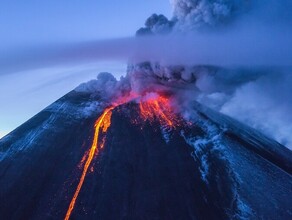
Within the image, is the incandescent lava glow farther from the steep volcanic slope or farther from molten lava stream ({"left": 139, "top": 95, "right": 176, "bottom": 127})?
the steep volcanic slope

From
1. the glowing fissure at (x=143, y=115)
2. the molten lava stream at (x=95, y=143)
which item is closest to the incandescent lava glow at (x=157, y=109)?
the glowing fissure at (x=143, y=115)

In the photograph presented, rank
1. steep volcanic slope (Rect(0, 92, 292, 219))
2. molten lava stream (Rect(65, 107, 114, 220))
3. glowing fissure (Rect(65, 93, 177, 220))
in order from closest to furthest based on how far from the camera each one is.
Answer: steep volcanic slope (Rect(0, 92, 292, 219)) < molten lava stream (Rect(65, 107, 114, 220)) < glowing fissure (Rect(65, 93, 177, 220))

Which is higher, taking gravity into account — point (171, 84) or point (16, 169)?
point (16, 169)

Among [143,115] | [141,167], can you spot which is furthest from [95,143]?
[143,115]

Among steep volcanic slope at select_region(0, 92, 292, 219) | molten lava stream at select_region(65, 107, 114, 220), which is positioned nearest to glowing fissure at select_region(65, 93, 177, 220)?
molten lava stream at select_region(65, 107, 114, 220)

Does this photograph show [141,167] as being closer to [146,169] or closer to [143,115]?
[146,169]

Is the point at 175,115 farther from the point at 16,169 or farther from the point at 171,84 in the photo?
the point at 16,169

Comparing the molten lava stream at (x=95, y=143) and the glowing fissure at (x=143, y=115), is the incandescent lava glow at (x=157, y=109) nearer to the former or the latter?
the glowing fissure at (x=143, y=115)

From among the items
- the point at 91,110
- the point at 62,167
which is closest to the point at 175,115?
the point at 91,110
